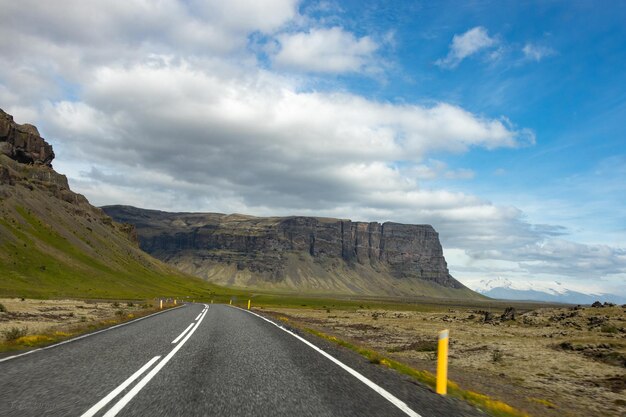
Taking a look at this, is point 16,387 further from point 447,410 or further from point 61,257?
point 61,257

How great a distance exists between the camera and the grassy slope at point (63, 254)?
347 ft

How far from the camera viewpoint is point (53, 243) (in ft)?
443

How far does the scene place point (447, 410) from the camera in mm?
7707

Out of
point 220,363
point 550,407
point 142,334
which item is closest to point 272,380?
point 220,363

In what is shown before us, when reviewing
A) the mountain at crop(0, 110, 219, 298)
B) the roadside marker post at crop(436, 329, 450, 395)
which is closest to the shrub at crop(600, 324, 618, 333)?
the roadside marker post at crop(436, 329, 450, 395)

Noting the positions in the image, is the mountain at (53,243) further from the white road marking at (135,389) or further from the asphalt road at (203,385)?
the white road marking at (135,389)

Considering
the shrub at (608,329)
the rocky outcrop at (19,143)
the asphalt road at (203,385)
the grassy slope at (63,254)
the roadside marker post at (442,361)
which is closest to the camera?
the asphalt road at (203,385)

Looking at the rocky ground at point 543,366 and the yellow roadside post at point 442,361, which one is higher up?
the yellow roadside post at point 442,361

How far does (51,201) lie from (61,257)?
4556cm

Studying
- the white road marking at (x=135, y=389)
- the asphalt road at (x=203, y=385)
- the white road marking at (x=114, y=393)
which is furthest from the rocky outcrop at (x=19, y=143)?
the white road marking at (x=114, y=393)

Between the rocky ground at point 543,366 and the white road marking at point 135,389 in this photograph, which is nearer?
the white road marking at point 135,389

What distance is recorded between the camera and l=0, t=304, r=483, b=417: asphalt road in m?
7.07

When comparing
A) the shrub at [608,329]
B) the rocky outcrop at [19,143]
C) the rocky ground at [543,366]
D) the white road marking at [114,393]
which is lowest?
the rocky ground at [543,366]

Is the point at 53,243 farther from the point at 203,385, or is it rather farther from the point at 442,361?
the point at 442,361
